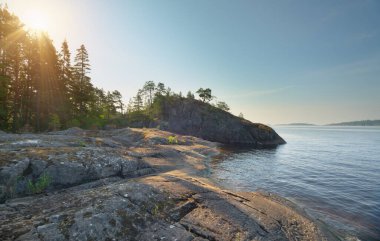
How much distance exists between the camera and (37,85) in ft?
127

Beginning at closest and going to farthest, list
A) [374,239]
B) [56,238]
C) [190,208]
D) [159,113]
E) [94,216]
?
1. [56,238]
2. [94,216]
3. [190,208]
4. [374,239]
5. [159,113]

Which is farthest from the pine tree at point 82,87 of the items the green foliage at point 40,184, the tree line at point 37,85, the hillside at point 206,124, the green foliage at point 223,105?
the green foliage at point 223,105

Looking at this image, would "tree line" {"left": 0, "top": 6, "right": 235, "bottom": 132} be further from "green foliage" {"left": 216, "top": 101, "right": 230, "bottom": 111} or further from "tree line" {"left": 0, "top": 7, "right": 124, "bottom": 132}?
"green foliage" {"left": 216, "top": 101, "right": 230, "bottom": 111}

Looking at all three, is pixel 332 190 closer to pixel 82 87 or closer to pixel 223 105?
pixel 82 87

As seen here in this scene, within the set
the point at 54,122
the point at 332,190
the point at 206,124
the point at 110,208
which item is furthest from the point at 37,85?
the point at 206,124

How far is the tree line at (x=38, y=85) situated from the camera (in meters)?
32.0

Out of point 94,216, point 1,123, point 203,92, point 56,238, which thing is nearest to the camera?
point 56,238

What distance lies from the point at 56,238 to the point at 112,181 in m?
7.21

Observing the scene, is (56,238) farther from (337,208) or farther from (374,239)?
(337,208)

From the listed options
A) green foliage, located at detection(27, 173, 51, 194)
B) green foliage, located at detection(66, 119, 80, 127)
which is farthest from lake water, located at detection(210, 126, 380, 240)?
green foliage, located at detection(66, 119, 80, 127)

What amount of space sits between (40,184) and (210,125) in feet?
224

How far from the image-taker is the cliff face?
69.0 meters

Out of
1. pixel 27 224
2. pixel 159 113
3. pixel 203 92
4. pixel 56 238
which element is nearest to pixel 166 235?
pixel 56 238

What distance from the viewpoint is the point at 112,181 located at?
41.8ft
